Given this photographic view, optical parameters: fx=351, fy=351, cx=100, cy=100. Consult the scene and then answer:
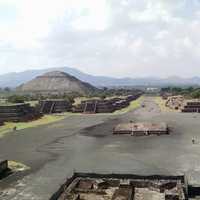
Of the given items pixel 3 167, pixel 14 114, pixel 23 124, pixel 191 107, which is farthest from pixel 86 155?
pixel 191 107

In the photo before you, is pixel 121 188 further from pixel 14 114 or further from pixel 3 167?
pixel 14 114

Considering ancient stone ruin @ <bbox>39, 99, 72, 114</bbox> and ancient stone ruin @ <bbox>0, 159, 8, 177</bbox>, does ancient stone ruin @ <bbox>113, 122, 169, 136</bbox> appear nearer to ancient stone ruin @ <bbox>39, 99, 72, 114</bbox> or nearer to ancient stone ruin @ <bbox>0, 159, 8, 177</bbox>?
ancient stone ruin @ <bbox>0, 159, 8, 177</bbox>

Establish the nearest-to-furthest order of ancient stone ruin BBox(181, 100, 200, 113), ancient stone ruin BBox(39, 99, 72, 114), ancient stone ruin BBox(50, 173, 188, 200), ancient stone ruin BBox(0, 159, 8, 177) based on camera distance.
Result: 1. ancient stone ruin BBox(50, 173, 188, 200)
2. ancient stone ruin BBox(0, 159, 8, 177)
3. ancient stone ruin BBox(181, 100, 200, 113)
4. ancient stone ruin BBox(39, 99, 72, 114)

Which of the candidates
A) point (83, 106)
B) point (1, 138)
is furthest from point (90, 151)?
point (83, 106)

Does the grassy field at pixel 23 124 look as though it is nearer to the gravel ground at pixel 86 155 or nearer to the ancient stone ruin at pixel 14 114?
the ancient stone ruin at pixel 14 114

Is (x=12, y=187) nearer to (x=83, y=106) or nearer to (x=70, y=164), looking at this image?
(x=70, y=164)

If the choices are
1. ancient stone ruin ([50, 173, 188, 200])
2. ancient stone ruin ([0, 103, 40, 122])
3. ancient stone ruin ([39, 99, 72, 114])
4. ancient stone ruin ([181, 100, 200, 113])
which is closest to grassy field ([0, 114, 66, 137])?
ancient stone ruin ([0, 103, 40, 122])
